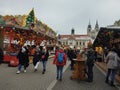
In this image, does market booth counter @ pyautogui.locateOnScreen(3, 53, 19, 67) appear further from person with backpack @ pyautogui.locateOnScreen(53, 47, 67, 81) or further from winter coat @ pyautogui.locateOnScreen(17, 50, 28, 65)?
person with backpack @ pyautogui.locateOnScreen(53, 47, 67, 81)

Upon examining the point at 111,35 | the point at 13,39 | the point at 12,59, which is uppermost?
the point at 111,35

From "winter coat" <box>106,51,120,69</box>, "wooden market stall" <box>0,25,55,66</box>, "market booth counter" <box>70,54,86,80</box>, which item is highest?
"wooden market stall" <box>0,25,55,66</box>

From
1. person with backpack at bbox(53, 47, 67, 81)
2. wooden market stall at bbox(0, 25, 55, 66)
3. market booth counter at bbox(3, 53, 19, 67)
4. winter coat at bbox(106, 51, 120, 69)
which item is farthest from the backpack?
wooden market stall at bbox(0, 25, 55, 66)

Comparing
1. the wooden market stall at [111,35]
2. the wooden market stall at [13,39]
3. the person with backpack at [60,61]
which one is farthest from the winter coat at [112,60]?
the wooden market stall at [13,39]

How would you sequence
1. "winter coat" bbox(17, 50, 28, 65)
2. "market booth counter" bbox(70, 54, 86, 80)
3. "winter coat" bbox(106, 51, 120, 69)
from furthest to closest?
1. "winter coat" bbox(17, 50, 28, 65)
2. "market booth counter" bbox(70, 54, 86, 80)
3. "winter coat" bbox(106, 51, 120, 69)

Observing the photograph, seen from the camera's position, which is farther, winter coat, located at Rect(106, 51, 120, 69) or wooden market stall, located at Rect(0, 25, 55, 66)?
wooden market stall, located at Rect(0, 25, 55, 66)

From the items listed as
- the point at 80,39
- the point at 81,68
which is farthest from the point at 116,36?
the point at 80,39

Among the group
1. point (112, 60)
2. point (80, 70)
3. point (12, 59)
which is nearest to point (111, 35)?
point (80, 70)

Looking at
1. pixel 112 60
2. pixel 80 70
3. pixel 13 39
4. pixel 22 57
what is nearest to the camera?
pixel 112 60

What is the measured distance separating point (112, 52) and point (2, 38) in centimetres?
1506

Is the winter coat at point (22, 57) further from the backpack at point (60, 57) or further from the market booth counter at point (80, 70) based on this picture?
the market booth counter at point (80, 70)

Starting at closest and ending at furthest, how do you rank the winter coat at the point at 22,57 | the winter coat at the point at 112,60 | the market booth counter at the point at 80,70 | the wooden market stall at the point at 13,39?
the winter coat at the point at 112,60
the market booth counter at the point at 80,70
the winter coat at the point at 22,57
the wooden market stall at the point at 13,39

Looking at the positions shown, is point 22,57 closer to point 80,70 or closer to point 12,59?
point 12,59

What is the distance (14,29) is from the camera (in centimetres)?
2039
